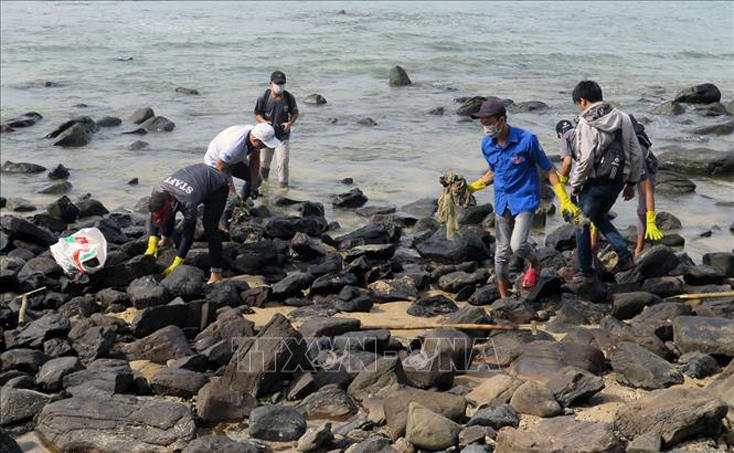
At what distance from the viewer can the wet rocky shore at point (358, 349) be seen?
6090mm

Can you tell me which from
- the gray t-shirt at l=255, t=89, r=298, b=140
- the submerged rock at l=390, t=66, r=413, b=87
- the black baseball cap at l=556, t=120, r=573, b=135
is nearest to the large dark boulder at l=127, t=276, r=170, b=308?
the black baseball cap at l=556, t=120, r=573, b=135

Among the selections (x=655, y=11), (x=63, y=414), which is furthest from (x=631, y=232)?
(x=655, y=11)

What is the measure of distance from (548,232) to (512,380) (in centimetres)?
570

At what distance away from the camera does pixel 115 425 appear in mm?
6285

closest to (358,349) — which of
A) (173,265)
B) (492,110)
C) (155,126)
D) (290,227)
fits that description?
(492,110)

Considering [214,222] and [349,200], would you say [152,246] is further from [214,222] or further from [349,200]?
[349,200]

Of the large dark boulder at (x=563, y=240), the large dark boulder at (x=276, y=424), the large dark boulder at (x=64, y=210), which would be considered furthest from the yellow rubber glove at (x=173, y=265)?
the large dark boulder at (x=563, y=240)

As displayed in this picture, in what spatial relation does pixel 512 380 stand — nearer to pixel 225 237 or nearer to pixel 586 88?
pixel 586 88

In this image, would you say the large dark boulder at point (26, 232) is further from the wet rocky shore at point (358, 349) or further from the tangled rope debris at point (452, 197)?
the tangled rope debris at point (452, 197)

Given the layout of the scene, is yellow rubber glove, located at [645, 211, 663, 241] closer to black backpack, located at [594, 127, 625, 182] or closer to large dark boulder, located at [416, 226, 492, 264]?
black backpack, located at [594, 127, 625, 182]

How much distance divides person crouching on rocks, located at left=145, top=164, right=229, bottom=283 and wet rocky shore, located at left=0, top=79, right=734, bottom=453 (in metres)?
0.24

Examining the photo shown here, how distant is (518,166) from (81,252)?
439cm

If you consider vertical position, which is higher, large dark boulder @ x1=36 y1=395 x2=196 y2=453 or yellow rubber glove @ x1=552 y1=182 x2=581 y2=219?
yellow rubber glove @ x1=552 y1=182 x2=581 y2=219

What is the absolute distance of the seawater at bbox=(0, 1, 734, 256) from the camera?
15.7m
